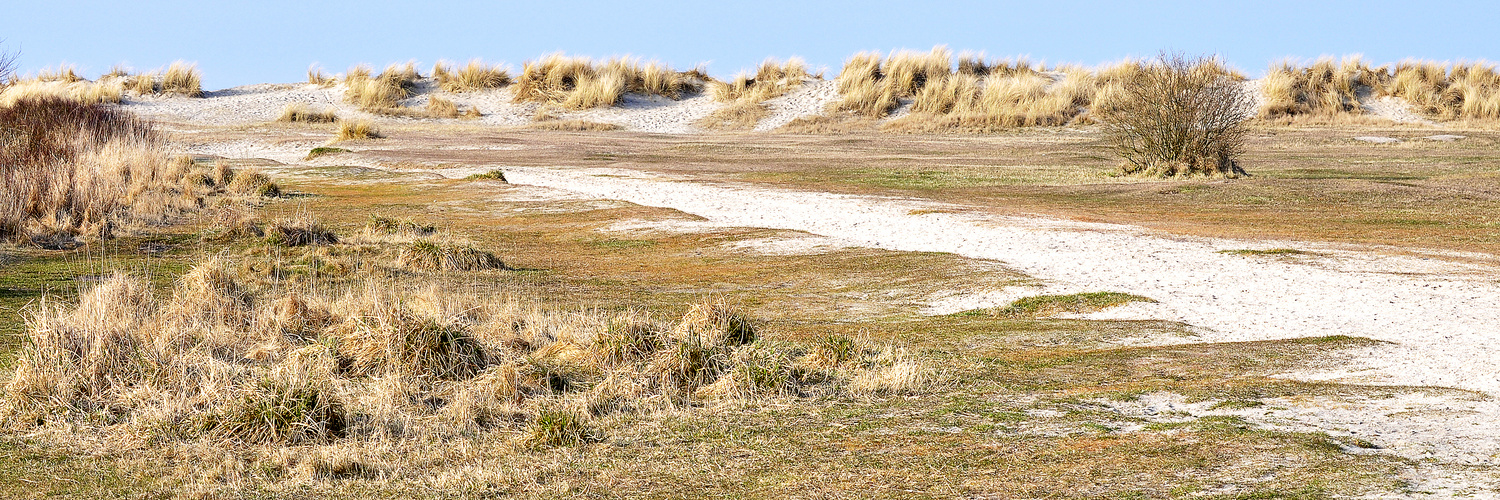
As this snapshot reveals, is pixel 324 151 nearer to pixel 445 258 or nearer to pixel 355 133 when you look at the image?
pixel 355 133

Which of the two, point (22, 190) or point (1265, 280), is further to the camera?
point (22, 190)

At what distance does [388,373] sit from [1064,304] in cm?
516

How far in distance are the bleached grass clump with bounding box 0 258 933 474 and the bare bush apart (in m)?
18.6

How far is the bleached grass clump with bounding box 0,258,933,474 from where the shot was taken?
723 centimetres

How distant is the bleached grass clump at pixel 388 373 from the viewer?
723cm

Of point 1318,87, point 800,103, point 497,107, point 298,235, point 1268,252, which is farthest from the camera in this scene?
point 497,107

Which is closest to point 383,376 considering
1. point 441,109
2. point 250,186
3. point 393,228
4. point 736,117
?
point 393,228

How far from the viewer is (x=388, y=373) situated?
27.2 ft

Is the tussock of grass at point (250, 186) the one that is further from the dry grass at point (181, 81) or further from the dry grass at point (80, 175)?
the dry grass at point (181, 81)

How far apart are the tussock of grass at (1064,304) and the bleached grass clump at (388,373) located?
83.4 inches

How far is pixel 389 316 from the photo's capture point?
8.68 metres

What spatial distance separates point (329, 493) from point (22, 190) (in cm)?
1496

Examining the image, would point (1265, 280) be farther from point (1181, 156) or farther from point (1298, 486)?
point (1181, 156)

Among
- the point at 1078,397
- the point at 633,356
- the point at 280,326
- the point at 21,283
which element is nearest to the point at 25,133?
the point at 21,283
